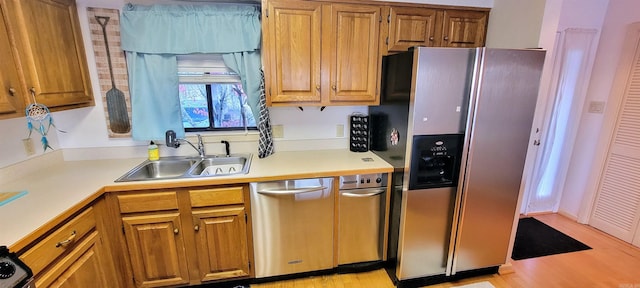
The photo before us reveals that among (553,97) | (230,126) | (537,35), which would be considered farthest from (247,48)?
(553,97)

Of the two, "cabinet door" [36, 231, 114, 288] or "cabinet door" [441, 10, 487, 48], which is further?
"cabinet door" [441, 10, 487, 48]

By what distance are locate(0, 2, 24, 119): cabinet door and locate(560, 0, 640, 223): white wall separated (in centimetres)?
445

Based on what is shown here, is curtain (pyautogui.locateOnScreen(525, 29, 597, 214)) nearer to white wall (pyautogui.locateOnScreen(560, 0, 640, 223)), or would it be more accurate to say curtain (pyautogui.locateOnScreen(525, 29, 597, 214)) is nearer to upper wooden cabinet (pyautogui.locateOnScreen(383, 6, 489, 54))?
white wall (pyautogui.locateOnScreen(560, 0, 640, 223))

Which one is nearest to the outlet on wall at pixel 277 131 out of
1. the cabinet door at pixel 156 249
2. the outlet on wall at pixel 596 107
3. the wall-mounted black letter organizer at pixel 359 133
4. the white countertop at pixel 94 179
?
the white countertop at pixel 94 179

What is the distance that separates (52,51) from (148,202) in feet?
3.51

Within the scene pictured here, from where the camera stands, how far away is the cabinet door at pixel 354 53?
1917 millimetres

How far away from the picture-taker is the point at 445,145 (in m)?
1.75

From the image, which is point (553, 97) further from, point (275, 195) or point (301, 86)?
point (275, 195)

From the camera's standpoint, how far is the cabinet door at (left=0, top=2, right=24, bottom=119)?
1.31 m

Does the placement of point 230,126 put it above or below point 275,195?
above

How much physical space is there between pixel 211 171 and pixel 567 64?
3.47 metres

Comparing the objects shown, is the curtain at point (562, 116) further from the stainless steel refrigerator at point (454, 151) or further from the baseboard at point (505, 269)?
the stainless steel refrigerator at point (454, 151)

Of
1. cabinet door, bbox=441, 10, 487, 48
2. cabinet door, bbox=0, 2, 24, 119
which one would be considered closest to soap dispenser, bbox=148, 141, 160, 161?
cabinet door, bbox=0, 2, 24, 119

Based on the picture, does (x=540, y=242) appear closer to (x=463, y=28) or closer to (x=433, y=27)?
(x=463, y=28)
